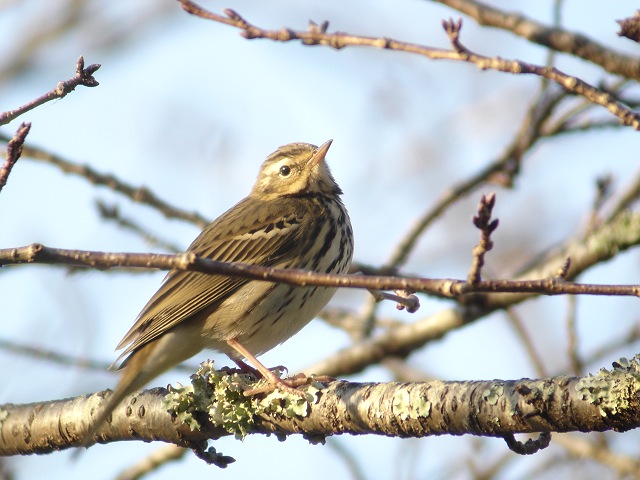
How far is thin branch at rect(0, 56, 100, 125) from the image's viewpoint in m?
3.76

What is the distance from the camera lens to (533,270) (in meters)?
7.37

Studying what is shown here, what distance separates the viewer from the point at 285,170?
8.78m

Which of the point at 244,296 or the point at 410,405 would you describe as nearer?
the point at 410,405

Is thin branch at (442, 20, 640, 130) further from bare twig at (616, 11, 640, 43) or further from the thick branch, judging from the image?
the thick branch

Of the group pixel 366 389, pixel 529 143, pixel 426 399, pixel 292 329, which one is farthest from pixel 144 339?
pixel 529 143

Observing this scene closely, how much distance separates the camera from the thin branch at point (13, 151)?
154 inches

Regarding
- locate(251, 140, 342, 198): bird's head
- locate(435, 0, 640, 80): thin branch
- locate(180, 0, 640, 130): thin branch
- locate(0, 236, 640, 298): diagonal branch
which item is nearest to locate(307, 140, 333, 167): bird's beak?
locate(251, 140, 342, 198): bird's head

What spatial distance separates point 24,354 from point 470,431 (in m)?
4.64

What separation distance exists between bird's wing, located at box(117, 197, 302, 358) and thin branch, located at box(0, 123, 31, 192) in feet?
8.40

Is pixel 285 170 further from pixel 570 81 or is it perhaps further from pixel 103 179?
pixel 570 81

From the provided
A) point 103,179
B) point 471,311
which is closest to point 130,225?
point 103,179

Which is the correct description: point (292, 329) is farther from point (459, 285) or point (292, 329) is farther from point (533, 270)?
point (459, 285)

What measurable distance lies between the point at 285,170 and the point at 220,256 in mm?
1519

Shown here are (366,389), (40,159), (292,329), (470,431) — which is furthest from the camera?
(40,159)
